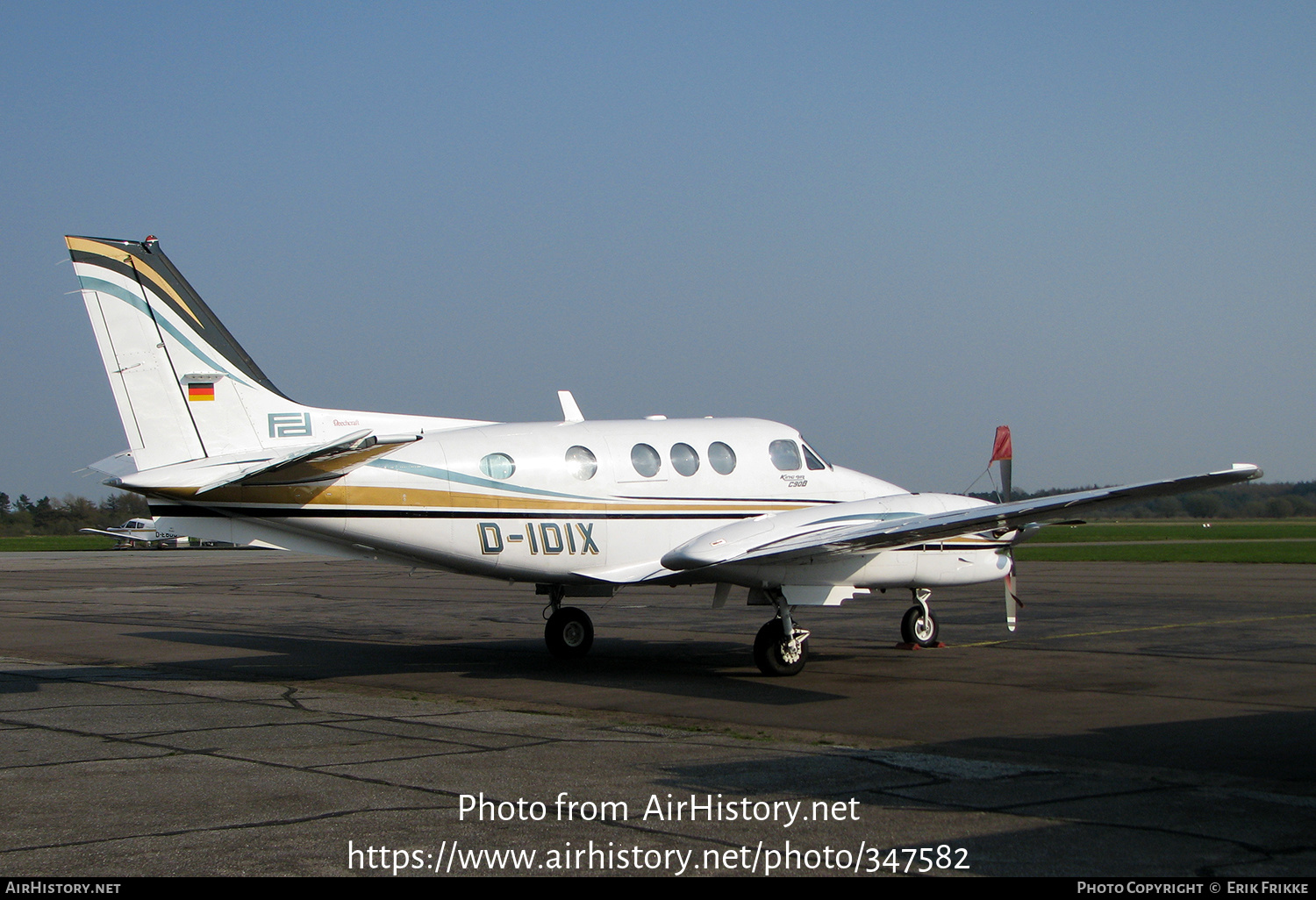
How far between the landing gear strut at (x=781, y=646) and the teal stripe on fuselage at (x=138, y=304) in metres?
7.36

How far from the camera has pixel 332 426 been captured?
1455 centimetres

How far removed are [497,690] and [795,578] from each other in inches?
158

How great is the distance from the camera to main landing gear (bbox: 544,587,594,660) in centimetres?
1702

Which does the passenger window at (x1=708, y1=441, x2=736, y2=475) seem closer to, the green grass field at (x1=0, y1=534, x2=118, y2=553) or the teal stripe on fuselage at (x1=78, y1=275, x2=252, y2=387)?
the teal stripe on fuselage at (x1=78, y1=275, x2=252, y2=387)

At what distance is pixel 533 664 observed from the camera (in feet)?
54.6

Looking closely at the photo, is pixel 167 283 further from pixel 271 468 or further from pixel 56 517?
pixel 56 517

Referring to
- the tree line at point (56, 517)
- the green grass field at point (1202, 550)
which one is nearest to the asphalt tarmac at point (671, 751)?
the green grass field at point (1202, 550)

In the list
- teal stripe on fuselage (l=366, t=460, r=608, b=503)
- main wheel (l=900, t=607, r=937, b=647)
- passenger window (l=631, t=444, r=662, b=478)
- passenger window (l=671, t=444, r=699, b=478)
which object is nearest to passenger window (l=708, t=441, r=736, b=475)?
passenger window (l=671, t=444, r=699, b=478)

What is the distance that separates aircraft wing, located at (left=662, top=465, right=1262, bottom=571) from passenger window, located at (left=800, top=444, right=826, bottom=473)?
1.46m

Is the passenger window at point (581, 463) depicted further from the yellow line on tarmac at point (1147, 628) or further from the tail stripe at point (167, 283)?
the yellow line on tarmac at point (1147, 628)

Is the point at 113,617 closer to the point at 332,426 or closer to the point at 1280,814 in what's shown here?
the point at 332,426

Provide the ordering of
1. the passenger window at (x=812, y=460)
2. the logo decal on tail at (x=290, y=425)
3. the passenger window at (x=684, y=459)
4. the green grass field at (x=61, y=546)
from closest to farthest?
the logo decal on tail at (x=290, y=425), the passenger window at (x=684, y=459), the passenger window at (x=812, y=460), the green grass field at (x=61, y=546)

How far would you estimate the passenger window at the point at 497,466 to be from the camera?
14.6 meters
